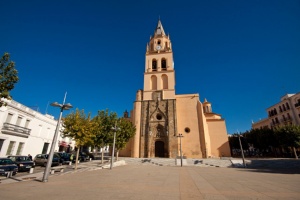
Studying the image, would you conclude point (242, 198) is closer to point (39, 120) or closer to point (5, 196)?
point (5, 196)

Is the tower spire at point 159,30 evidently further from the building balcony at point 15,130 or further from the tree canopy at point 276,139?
the building balcony at point 15,130

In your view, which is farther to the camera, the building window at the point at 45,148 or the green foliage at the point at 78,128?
the building window at the point at 45,148

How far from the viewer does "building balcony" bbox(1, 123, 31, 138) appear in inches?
705

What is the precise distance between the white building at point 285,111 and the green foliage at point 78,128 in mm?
44553

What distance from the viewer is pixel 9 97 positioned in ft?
30.7

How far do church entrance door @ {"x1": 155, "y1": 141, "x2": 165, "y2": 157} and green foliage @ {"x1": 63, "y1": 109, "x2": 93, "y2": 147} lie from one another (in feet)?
47.3

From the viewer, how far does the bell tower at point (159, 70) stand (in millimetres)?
30312

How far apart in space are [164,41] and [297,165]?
33282 millimetres

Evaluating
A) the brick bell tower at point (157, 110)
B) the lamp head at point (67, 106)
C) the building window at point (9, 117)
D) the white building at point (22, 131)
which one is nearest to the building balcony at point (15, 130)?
the white building at point (22, 131)

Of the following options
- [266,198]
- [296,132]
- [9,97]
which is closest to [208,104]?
[296,132]

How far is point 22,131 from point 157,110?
20912 millimetres

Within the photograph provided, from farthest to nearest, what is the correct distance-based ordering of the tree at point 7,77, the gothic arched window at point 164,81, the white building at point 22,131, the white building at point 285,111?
the white building at point 285,111, the gothic arched window at point 164,81, the white building at point 22,131, the tree at point 7,77

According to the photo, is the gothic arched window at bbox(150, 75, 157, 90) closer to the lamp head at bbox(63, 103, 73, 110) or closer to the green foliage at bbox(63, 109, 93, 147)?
the green foliage at bbox(63, 109, 93, 147)

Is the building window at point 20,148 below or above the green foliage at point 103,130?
below
